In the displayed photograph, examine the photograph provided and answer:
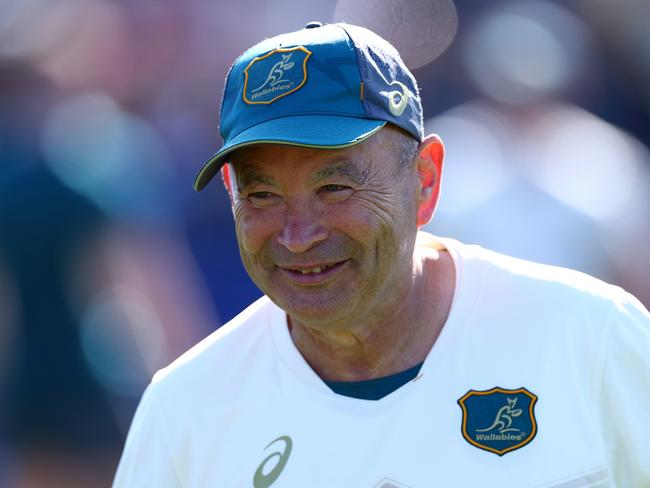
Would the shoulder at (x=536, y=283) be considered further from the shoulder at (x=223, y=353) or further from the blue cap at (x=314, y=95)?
the shoulder at (x=223, y=353)

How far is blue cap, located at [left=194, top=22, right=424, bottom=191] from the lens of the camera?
85.7 inches

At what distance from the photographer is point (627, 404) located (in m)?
2.10

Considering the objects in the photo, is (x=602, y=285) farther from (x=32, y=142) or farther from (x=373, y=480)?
(x=32, y=142)

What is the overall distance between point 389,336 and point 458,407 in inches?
11.6

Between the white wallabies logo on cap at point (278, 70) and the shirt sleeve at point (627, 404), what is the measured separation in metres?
0.95

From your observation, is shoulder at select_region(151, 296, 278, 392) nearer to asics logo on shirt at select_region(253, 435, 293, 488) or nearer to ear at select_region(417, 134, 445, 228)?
asics logo on shirt at select_region(253, 435, 293, 488)

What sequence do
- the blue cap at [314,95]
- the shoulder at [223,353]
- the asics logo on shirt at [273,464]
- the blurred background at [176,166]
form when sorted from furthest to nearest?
the blurred background at [176,166]
the shoulder at [223,353]
the asics logo on shirt at [273,464]
the blue cap at [314,95]

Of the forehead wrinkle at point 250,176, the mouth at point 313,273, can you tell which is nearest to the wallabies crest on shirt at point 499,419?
the mouth at point 313,273

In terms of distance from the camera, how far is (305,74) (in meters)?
2.23

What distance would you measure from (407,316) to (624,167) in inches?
128

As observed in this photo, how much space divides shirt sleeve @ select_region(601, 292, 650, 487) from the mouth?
0.65 metres

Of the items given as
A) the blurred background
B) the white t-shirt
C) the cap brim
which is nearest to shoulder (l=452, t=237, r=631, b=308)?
the white t-shirt

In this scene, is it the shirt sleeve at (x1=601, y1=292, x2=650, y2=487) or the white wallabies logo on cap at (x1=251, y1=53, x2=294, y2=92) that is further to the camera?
the white wallabies logo on cap at (x1=251, y1=53, x2=294, y2=92)

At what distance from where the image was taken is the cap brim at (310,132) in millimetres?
2133
